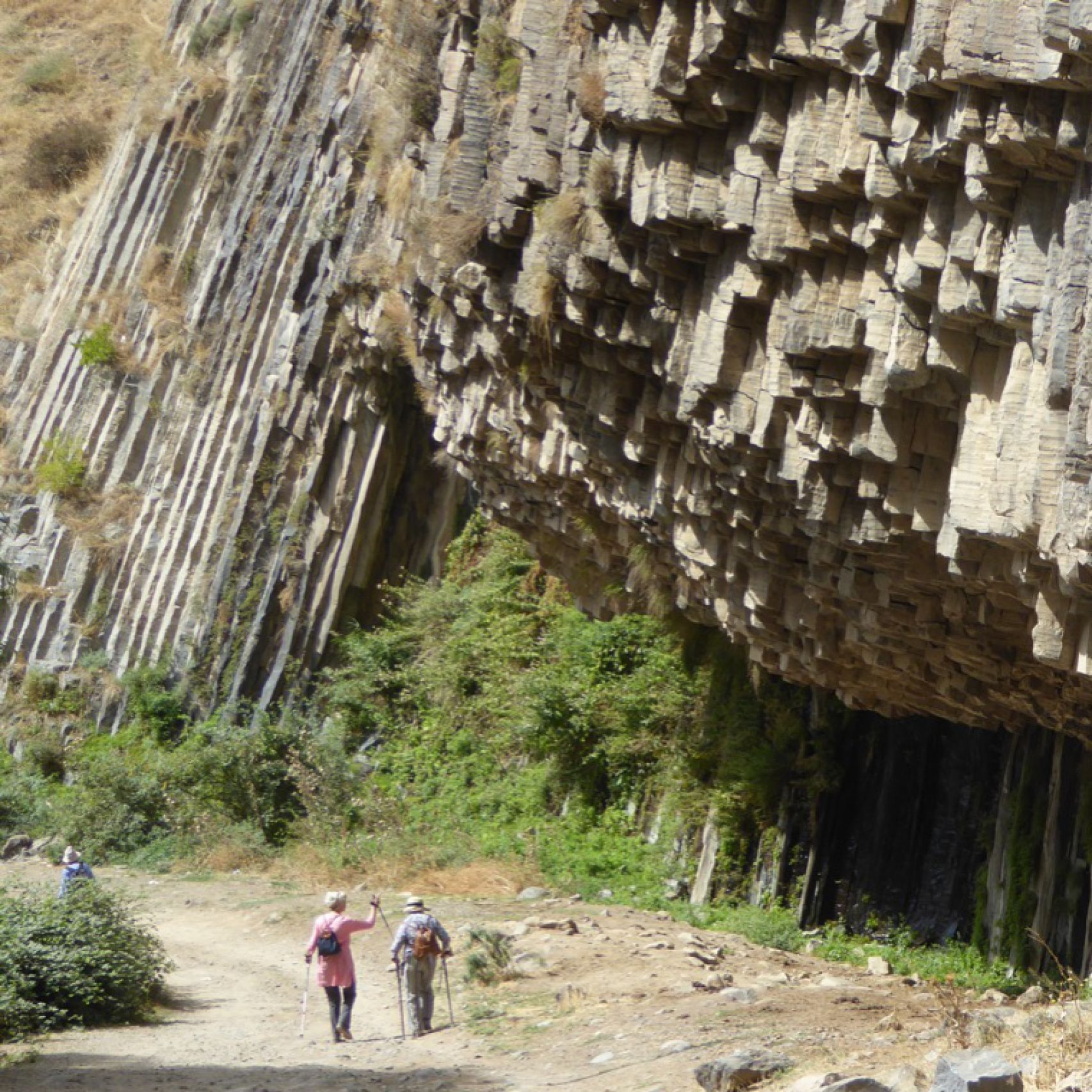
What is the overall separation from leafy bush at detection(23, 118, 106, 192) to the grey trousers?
29.2 metres

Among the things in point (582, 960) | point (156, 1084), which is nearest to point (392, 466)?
point (582, 960)

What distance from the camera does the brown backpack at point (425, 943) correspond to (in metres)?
11.2

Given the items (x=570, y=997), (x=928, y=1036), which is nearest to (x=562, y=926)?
(x=570, y=997)

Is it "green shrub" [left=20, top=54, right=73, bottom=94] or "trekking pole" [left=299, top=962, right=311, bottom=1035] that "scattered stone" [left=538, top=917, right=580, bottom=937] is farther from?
"green shrub" [left=20, top=54, right=73, bottom=94]

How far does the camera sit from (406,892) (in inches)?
699

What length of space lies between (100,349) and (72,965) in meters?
16.7

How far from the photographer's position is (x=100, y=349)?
27.0 metres

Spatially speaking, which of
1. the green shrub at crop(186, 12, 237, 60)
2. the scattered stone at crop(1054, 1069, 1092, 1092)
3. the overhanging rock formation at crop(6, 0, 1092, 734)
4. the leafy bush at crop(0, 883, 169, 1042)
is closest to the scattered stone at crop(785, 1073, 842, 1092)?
the scattered stone at crop(1054, 1069, 1092, 1092)

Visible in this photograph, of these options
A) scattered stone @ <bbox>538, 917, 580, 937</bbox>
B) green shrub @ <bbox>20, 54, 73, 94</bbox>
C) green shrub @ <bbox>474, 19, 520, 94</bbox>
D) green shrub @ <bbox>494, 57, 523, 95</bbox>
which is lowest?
scattered stone @ <bbox>538, 917, 580, 937</bbox>

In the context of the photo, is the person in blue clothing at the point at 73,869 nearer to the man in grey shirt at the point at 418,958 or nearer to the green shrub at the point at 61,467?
the man in grey shirt at the point at 418,958

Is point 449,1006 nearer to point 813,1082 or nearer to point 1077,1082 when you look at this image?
point 813,1082

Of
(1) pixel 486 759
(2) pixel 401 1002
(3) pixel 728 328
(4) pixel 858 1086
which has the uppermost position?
(3) pixel 728 328

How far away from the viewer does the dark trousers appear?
11.5m

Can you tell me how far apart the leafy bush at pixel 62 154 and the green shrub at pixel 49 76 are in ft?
14.0
